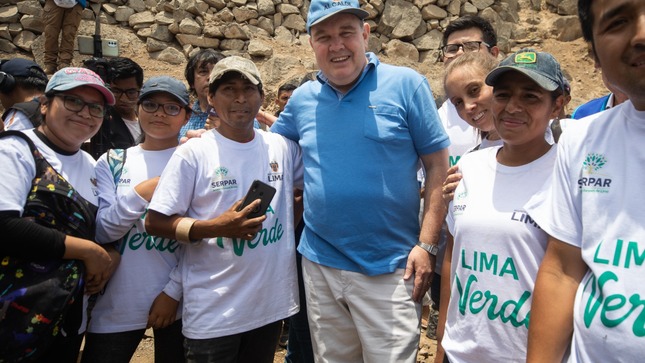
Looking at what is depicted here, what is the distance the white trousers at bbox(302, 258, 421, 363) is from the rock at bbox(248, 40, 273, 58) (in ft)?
21.5

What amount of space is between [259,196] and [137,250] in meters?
0.69

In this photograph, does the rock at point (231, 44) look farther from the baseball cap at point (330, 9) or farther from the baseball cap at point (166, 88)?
the baseball cap at point (330, 9)

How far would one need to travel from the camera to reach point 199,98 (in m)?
3.33

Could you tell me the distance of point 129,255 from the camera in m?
2.21

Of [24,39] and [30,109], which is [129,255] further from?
[24,39]

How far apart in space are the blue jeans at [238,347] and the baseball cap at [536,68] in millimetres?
1511

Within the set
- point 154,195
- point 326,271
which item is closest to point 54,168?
point 154,195

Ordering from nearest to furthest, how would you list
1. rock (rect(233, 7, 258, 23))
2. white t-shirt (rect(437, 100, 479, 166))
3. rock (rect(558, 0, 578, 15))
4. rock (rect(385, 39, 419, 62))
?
→ 1. white t-shirt (rect(437, 100, 479, 166))
2. rock (rect(233, 7, 258, 23))
3. rock (rect(385, 39, 419, 62))
4. rock (rect(558, 0, 578, 15))

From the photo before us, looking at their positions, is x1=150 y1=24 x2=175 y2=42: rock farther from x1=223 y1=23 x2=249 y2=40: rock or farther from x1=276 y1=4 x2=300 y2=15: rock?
x1=276 y1=4 x2=300 y2=15: rock

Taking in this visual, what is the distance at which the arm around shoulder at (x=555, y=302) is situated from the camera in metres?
1.27

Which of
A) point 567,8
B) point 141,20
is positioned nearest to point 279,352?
point 141,20

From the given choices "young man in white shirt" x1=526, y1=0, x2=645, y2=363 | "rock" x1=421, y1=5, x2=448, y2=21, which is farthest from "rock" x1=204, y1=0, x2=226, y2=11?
"young man in white shirt" x1=526, y1=0, x2=645, y2=363

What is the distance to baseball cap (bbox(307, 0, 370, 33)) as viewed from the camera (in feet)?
6.84

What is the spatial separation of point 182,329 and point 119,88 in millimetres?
1874
